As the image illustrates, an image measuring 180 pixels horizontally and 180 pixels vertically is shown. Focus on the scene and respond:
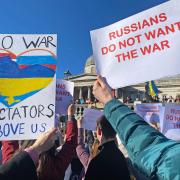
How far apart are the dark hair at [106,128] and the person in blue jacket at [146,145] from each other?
4.69 ft

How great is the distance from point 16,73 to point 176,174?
8.57 ft

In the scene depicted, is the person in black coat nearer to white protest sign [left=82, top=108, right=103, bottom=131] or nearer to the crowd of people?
the crowd of people

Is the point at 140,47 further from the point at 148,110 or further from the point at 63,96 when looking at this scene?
the point at 148,110

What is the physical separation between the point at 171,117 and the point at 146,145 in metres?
5.30

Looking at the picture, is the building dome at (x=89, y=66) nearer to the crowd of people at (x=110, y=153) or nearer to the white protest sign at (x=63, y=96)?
the white protest sign at (x=63, y=96)

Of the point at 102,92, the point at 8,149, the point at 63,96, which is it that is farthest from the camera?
the point at 63,96

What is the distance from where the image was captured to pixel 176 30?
2801 millimetres

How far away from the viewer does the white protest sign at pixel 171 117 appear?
261 inches

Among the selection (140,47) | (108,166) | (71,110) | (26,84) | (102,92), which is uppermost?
(140,47)

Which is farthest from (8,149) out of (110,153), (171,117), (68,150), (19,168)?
(171,117)

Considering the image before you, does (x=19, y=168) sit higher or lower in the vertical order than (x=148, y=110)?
lower

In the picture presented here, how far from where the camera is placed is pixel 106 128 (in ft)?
10.8

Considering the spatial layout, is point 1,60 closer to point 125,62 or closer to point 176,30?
point 125,62

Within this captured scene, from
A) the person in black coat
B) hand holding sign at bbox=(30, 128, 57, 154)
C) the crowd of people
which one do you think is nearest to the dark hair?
the crowd of people
